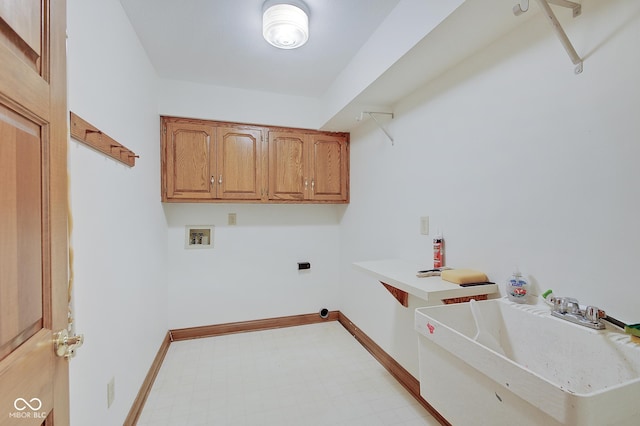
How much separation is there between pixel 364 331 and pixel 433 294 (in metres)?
1.52

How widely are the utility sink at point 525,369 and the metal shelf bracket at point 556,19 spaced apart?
0.97m

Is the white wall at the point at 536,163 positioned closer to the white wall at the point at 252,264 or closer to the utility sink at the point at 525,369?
the utility sink at the point at 525,369

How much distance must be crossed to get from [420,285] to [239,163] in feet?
6.46

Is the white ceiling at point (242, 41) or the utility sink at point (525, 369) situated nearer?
the utility sink at point (525, 369)

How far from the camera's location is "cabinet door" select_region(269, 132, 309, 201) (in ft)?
9.11

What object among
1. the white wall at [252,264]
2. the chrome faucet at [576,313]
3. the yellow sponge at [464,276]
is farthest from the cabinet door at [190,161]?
the chrome faucet at [576,313]

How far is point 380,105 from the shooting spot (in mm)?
2244

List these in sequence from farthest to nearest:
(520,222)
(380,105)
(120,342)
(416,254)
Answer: (380,105) → (416,254) → (120,342) → (520,222)

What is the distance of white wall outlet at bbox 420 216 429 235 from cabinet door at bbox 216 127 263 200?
1.52m

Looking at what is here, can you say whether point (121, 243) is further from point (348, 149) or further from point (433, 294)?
point (348, 149)

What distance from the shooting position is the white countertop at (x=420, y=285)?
1326 millimetres

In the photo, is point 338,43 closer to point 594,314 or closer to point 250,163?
point 250,163

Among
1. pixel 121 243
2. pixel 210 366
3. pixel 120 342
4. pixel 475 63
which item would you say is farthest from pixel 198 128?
pixel 475 63

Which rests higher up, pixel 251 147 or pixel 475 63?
pixel 475 63
